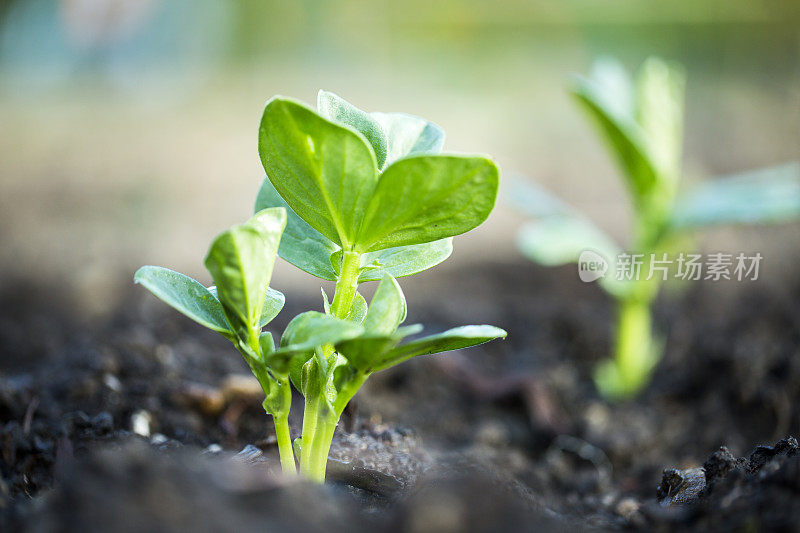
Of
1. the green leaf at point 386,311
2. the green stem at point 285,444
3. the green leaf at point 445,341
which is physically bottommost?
the green stem at point 285,444

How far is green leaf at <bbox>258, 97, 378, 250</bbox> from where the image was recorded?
1.98ft

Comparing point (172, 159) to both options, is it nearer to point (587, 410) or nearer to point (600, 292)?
point (600, 292)

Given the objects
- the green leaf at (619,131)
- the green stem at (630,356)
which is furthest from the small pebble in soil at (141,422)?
the green stem at (630,356)

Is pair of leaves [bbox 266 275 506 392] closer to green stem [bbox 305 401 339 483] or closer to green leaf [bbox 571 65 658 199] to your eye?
green stem [bbox 305 401 339 483]

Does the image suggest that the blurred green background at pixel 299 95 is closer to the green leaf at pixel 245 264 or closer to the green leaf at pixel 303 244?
the green leaf at pixel 303 244

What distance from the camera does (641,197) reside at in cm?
160

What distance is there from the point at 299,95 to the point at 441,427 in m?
3.70

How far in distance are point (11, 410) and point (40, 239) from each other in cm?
179

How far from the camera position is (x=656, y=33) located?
15.2 feet

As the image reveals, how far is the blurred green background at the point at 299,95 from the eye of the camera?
115 inches

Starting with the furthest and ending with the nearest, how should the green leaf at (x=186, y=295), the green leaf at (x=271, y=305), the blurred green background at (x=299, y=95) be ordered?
the blurred green background at (x=299, y=95) → the green leaf at (x=271, y=305) → the green leaf at (x=186, y=295)

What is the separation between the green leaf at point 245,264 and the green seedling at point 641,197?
37.9 inches

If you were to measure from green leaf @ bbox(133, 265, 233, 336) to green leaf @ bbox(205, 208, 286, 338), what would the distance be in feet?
0.07

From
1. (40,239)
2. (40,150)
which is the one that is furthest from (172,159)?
(40,239)
